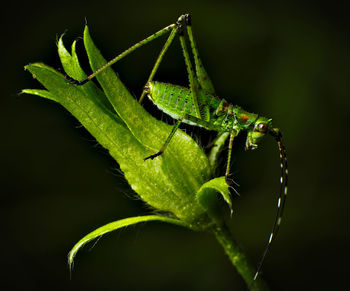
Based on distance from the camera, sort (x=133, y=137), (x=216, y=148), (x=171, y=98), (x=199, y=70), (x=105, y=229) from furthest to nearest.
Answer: (x=199, y=70), (x=171, y=98), (x=216, y=148), (x=133, y=137), (x=105, y=229)

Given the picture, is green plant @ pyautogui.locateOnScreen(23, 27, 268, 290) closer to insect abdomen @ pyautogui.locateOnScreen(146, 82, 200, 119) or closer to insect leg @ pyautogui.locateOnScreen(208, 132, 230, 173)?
insect leg @ pyautogui.locateOnScreen(208, 132, 230, 173)

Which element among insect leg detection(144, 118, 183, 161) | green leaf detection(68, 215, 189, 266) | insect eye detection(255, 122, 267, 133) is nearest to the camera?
green leaf detection(68, 215, 189, 266)

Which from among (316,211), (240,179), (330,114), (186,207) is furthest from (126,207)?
(330,114)

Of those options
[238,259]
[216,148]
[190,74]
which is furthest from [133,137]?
[190,74]

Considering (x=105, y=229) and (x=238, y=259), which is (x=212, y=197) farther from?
(x=105, y=229)

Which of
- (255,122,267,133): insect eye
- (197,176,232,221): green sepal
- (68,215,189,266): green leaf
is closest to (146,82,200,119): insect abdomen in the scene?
(255,122,267,133): insect eye

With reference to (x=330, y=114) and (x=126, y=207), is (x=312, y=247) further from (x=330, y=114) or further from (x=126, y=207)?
(x=126, y=207)

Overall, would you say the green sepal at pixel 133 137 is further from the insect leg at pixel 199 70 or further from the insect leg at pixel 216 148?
the insect leg at pixel 199 70
